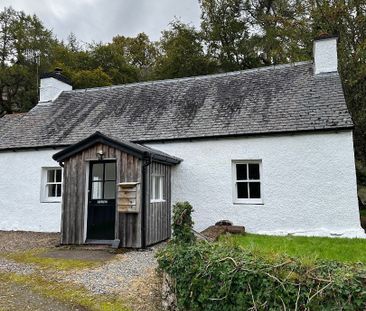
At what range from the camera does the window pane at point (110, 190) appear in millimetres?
10641

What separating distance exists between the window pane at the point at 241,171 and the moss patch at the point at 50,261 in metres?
6.08

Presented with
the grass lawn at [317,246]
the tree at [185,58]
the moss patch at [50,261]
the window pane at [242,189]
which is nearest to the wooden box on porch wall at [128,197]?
the moss patch at [50,261]

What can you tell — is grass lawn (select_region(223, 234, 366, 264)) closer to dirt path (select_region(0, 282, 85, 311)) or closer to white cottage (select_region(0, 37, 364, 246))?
white cottage (select_region(0, 37, 364, 246))

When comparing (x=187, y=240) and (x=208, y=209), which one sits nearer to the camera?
(x=187, y=240)

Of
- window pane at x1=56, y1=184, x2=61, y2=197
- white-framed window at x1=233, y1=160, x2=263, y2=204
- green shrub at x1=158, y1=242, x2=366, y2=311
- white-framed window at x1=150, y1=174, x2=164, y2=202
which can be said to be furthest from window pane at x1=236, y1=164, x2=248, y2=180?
window pane at x1=56, y1=184, x2=61, y2=197

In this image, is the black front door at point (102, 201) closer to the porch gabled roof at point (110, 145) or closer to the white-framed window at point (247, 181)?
the porch gabled roof at point (110, 145)

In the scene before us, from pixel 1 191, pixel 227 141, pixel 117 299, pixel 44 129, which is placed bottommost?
pixel 117 299

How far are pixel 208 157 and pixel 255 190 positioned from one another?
212cm

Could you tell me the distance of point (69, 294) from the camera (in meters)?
5.76

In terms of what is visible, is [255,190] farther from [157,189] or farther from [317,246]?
[157,189]

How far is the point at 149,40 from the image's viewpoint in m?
Result: 39.1

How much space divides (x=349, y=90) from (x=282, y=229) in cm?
968

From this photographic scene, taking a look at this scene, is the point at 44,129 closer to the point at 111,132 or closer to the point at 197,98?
the point at 111,132

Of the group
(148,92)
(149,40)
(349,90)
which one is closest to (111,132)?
(148,92)
